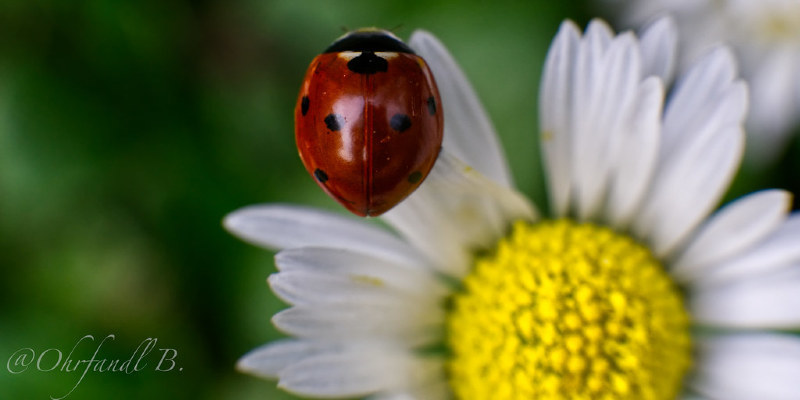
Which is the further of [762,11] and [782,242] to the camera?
[762,11]

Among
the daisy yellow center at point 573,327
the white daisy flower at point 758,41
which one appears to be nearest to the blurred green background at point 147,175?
the white daisy flower at point 758,41

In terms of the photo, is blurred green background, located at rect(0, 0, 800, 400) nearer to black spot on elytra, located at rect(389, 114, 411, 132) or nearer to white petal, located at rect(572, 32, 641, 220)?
white petal, located at rect(572, 32, 641, 220)

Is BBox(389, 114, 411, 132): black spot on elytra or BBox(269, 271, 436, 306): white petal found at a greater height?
BBox(389, 114, 411, 132): black spot on elytra

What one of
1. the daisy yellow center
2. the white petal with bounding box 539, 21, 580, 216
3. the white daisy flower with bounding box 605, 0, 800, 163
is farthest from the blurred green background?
the daisy yellow center

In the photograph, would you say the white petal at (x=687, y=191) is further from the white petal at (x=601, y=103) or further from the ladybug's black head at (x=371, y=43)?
the ladybug's black head at (x=371, y=43)

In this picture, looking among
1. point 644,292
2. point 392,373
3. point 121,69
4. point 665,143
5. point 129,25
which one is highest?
point 129,25

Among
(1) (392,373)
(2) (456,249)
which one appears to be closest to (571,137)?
(2) (456,249)

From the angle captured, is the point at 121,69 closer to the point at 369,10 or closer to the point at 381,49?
the point at 369,10
